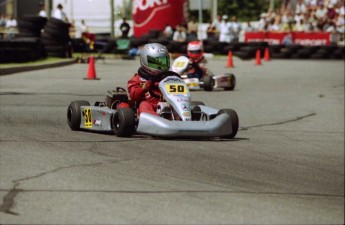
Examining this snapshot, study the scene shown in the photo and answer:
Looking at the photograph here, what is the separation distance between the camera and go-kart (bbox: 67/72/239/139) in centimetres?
975

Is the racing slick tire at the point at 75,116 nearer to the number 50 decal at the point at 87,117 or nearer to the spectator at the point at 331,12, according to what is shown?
the number 50 decal at the point at 87,117

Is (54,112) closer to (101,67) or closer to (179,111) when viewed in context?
(179,111)

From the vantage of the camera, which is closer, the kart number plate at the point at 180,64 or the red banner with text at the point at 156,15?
the kart number plate at the point at 180,64

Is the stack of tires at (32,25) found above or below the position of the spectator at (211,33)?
above

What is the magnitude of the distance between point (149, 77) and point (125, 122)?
57cm

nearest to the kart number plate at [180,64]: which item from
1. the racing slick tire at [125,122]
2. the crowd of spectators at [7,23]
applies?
the racing slick tire at [125,122]

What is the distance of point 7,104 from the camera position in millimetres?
13680

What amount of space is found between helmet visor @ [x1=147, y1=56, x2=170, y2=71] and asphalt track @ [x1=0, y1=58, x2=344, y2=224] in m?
0.71

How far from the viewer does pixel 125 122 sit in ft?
31.9

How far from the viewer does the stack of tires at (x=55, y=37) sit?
A: 83.9ft

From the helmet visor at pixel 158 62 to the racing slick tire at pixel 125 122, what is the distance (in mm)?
472

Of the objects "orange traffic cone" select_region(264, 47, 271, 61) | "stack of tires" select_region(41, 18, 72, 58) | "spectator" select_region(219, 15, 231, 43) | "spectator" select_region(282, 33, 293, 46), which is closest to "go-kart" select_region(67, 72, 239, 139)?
"stack of tires" select_region(41, 18, 72, 58)

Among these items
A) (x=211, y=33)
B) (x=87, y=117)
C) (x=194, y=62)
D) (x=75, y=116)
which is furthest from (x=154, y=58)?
(x=211, y=33)

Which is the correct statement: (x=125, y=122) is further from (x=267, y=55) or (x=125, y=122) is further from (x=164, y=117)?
(x=267, y=55)
